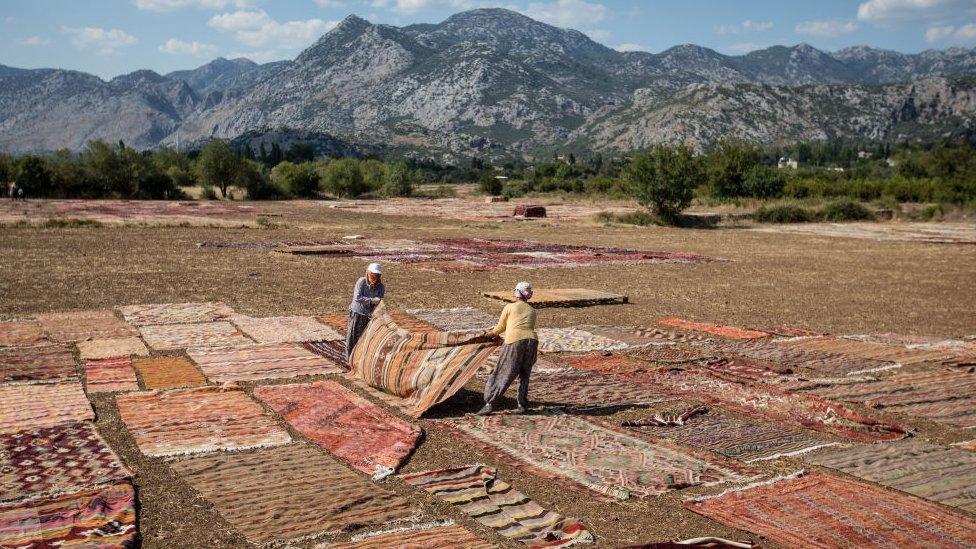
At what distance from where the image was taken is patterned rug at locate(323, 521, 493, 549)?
18.6 ft

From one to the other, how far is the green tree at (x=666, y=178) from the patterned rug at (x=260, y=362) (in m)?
35.6

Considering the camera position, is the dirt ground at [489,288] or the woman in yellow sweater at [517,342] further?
the woman in yellow sweater at [517,342]

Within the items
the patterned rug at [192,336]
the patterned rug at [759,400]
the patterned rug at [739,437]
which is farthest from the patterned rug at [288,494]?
the patterned rug at [192,336]

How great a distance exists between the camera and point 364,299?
34.6ft

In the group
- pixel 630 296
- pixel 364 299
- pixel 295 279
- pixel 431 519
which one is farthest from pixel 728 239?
pixel 431 519

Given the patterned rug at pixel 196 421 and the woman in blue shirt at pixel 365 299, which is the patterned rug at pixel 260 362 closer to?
the woman in blue shirt at pixel 365 299

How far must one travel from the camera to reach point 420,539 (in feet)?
19.0

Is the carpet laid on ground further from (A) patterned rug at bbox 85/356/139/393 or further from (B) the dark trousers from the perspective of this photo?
(A) patterned rug at bbox 85/356/139/393

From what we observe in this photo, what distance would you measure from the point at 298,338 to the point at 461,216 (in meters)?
42.5

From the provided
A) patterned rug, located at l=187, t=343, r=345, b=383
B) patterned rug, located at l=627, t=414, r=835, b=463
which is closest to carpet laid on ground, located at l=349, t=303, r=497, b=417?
patterned rug, located at l=187, t=343, r=345, b=383

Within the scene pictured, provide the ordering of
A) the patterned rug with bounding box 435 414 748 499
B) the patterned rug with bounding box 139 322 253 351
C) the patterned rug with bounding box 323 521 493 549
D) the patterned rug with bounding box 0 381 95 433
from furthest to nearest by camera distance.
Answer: the patterned rug with bounding box 139 322 253 351 → the patterned rug with bounding box 0 381 95 433 → the patterned rug with bounding box 435 414 748 499 → the patterned rug with bounding box 323 521 493 549

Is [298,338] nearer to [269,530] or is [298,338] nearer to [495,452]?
[495,452]

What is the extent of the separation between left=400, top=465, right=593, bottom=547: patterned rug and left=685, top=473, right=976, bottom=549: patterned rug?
3.85 feet

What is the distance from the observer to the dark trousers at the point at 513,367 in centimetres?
875
